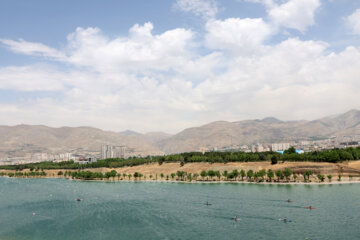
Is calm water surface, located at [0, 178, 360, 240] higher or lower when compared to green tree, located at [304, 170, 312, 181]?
lower

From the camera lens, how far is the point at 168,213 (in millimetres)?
76875

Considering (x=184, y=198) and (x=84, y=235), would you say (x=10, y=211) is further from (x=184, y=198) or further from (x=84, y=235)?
(x=184, y=198)

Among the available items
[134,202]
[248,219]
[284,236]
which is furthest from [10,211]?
[284,236]

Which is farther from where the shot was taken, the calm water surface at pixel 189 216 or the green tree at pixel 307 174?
the green tree at pixel 307 174

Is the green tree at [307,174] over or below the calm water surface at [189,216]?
over

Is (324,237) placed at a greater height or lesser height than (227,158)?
lesser

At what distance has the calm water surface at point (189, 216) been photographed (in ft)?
195

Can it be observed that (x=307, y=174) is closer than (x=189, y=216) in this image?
No

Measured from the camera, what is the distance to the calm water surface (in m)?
59.4

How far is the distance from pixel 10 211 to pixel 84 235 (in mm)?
42449

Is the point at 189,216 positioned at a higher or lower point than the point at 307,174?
lower

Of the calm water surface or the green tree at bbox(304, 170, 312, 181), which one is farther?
the green tree at bbox(304, 170, 312, 181)

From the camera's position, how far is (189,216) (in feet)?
240

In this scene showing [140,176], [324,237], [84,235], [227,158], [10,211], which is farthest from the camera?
[227,158]
